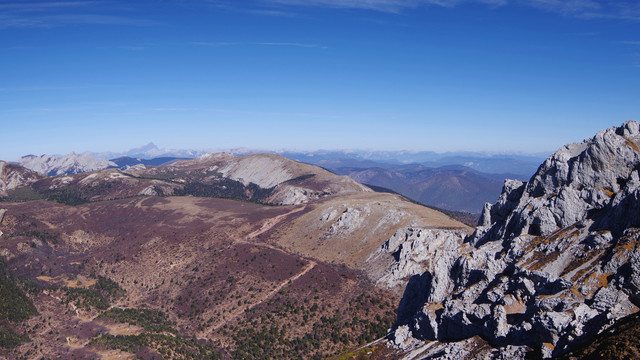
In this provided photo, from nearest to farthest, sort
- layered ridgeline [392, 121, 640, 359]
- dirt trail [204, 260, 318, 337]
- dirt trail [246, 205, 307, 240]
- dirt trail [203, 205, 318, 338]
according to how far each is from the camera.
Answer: layered ridgeline [392, 121, 640, 359] < dirt trail [204, 260, 318, 337] < dirt trail [203, 205, 318, 338] < dirt trail [246, 205, 307, 240]

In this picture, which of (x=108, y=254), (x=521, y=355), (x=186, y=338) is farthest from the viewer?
(x=108, y=254)

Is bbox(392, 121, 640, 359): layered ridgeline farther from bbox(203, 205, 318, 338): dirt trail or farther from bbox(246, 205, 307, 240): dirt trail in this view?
bbox(246, 205, 307, 240): dirt trail

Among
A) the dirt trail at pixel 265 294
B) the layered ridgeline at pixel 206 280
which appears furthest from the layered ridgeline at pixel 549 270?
the dirt trail at pixel 265 294

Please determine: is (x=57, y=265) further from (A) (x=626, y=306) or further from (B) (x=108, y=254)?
(A) (x=626, y=306)

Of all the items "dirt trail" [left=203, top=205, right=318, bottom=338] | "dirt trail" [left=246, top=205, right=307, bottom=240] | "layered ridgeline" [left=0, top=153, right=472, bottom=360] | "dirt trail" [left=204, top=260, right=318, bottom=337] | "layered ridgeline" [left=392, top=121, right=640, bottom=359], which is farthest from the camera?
"dirt trail" [left=246, top=205, right=307, bottom=240]

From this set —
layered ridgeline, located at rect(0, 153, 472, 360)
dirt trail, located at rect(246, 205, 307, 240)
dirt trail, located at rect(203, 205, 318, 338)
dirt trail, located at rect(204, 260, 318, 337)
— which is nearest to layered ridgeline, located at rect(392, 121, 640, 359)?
layered ridgeline, located at rect(0, 153, 472, 360)

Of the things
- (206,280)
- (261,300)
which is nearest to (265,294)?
(261,300)

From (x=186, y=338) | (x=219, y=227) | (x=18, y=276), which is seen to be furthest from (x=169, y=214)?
(x=186, y=338)

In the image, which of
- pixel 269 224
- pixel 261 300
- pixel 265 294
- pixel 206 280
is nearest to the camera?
pixel 261 300

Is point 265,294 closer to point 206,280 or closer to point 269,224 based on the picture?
point 206,280
